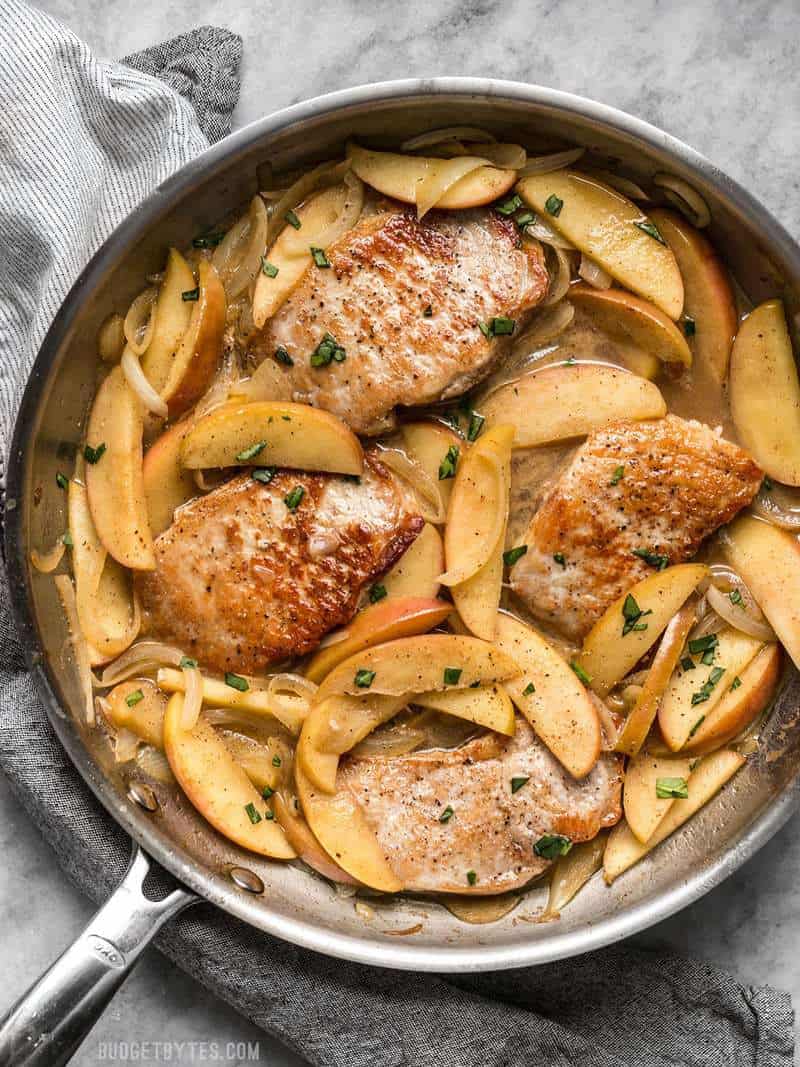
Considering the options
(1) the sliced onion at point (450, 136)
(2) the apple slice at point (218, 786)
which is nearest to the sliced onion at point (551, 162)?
(1) the sliced onion at point (450, 136)

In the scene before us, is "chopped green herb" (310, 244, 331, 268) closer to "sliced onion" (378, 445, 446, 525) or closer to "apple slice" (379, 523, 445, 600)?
"sliced onion" (378, 445, 446, 525)

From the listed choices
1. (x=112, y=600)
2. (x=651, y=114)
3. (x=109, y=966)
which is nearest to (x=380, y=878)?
(x=109, y=966)

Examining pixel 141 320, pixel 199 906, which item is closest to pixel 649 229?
pixel 141 320

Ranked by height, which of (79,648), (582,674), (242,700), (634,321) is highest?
(634,321)

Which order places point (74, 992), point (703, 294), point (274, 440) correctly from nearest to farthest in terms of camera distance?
point (74, 992) → point (274, 440) → point (703, 294)

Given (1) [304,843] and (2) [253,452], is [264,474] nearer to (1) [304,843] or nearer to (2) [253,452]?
(2) [253,452]

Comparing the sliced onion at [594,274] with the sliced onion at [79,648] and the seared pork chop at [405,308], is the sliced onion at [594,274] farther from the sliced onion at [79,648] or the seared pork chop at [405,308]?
the sliced onion at [79,648]

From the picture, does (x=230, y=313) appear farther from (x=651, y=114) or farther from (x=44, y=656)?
(x=651, y=114)

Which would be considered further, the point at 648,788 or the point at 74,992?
the point at 648,788
